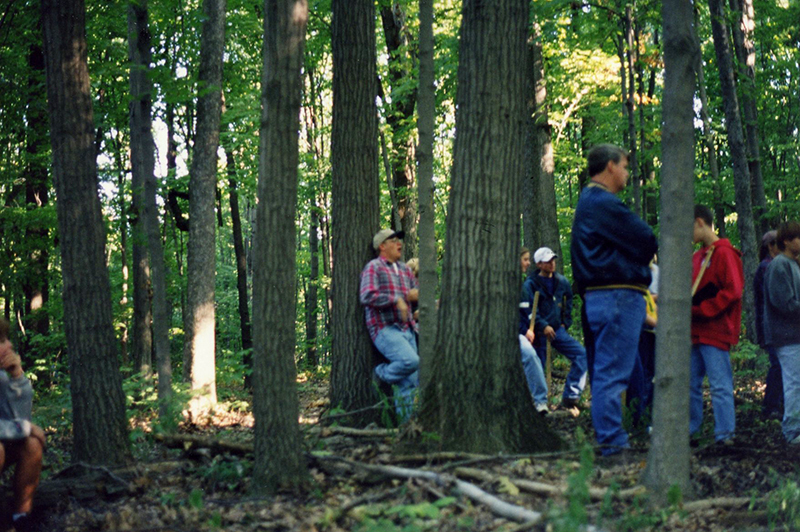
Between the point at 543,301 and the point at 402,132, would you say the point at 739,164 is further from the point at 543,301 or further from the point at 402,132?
the point at 402,132

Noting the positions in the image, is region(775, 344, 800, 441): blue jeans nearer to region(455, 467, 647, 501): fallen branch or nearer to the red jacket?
the red jacket

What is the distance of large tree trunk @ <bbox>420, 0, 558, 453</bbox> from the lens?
5.46 meters

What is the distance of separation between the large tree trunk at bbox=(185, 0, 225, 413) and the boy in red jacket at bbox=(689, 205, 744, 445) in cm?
738

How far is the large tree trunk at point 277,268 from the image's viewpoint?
5066mm

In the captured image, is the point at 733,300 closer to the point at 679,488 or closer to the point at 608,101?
the point at 679,488

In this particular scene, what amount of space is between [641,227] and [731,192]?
54.8ft

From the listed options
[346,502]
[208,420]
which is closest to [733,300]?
[346,502]

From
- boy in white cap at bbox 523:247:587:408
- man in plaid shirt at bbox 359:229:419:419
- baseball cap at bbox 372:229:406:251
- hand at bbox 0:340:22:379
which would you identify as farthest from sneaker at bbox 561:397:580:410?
hand at bbox 0:340:22:379

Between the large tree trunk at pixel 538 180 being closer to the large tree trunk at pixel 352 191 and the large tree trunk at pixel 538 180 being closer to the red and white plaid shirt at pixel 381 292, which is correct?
the large tree trunk at pixel 352 191

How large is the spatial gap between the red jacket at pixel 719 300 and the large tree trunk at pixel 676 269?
87.4 inches

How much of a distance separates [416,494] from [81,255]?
10.9ft

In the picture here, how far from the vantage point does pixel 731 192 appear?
20.7 metres

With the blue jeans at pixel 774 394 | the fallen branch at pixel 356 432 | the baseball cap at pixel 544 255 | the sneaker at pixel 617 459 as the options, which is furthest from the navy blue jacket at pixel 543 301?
the sneaker at pixel 617 459

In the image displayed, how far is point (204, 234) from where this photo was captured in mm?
11555
